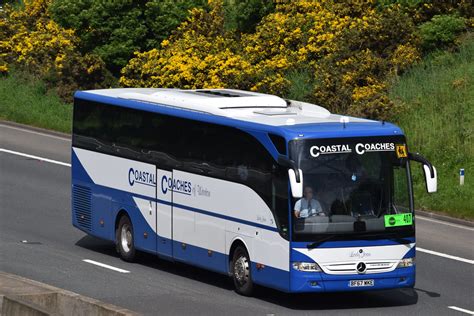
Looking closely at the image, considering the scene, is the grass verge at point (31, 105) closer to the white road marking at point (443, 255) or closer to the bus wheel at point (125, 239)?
the bus wheel at point (125, 239)

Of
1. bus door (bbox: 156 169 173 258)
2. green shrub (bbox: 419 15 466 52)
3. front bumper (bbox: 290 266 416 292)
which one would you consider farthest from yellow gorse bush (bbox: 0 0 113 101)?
front bumper (bbox: 290 266 416 292)

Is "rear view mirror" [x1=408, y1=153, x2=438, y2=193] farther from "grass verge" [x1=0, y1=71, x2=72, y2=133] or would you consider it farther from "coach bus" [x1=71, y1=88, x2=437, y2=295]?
"grass verge" [x1=0, y1=71, x2=72, y2=133]

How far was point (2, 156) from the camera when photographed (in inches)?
1544

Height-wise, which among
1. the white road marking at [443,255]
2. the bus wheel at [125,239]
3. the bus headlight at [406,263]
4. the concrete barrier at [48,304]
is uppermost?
the concrete barrier at [48,304]

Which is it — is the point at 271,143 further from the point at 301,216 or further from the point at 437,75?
the point at 437,75

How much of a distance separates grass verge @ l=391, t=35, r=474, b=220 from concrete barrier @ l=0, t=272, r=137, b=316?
1471cm

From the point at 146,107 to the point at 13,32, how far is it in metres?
26.6

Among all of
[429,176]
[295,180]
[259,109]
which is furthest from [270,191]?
[429,176]

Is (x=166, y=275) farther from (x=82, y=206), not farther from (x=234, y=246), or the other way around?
(x=82, y=206)

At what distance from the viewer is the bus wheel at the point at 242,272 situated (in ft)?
73.6

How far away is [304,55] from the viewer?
42.6 m

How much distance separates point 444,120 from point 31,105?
1625 cm

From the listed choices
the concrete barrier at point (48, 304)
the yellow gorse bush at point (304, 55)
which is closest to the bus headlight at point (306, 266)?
the concrete barrier at point (48, 304)

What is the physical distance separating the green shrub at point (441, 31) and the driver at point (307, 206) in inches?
811
